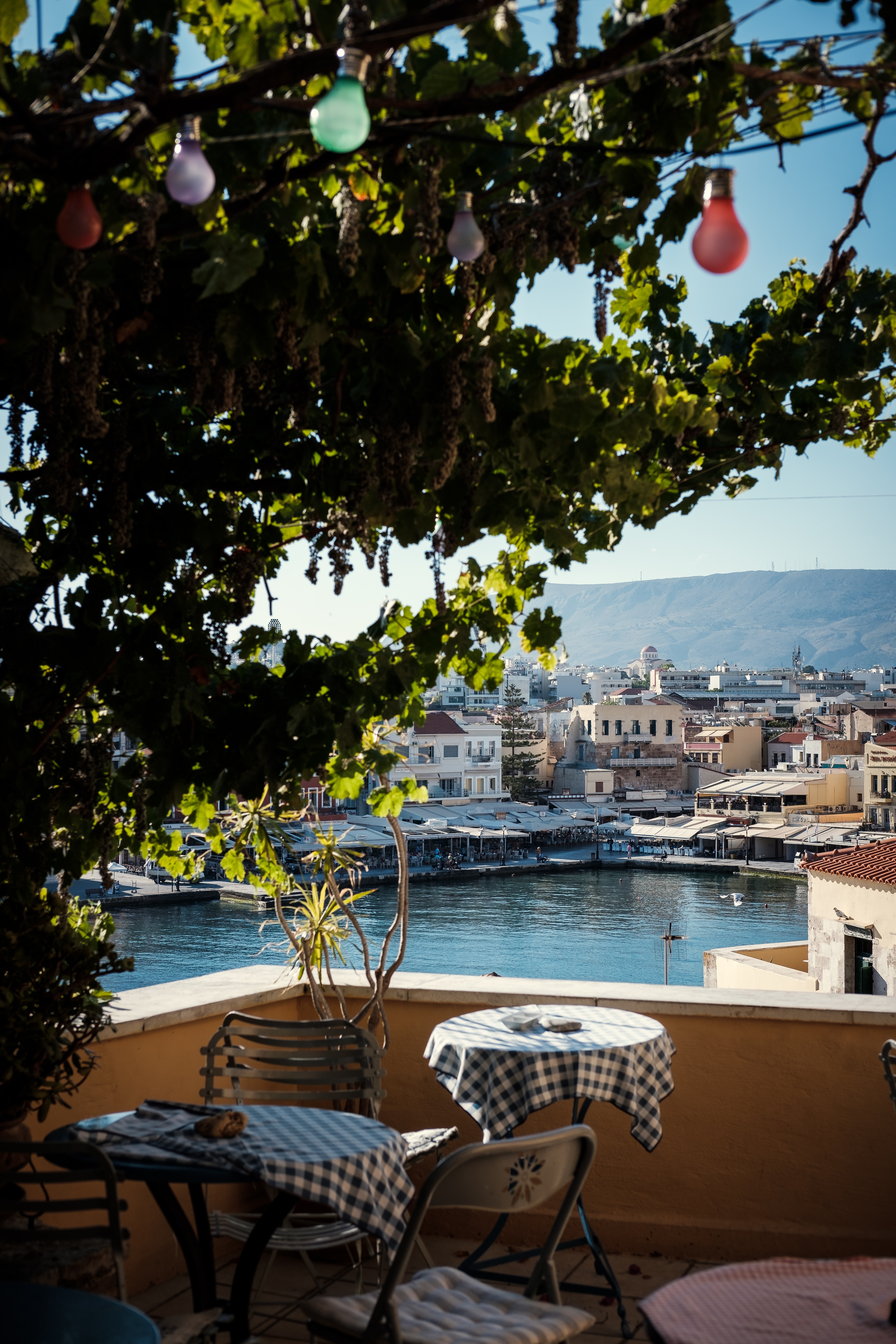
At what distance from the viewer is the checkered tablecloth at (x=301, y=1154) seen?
1.75 metres

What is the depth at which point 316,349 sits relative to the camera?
1.56 m

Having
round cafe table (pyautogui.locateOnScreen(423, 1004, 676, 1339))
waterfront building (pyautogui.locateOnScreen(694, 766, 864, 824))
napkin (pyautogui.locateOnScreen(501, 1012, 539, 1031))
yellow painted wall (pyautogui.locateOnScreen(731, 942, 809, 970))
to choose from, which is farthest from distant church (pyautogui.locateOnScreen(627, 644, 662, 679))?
round cafe table (pyautogui.locateOnScreen(423, 1004, 676, 1339))

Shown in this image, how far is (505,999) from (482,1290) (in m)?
1.35

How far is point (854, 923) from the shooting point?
15.6 metres

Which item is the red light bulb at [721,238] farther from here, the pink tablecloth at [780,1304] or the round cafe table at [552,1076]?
the round cafe table at [552,1076]

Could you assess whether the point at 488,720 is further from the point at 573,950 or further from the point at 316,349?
the point at 316,349

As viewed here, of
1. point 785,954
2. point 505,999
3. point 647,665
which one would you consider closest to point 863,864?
point 785,954

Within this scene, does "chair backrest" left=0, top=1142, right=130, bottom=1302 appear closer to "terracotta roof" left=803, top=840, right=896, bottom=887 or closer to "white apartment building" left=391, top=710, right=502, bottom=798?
"terracotta roof" left=803, top=840, right=896, bottom=887

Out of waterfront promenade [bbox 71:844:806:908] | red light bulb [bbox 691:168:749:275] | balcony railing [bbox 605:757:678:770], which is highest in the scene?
red light bulb [bbox 691:168:749:275]

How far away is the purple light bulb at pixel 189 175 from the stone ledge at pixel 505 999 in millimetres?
2175

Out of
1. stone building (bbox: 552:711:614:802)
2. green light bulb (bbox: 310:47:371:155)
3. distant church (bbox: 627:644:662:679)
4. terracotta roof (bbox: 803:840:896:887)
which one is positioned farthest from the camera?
distant church (bbox: 627:644:662:679)

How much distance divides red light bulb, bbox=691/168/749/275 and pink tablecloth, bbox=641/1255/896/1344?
3.68 ft

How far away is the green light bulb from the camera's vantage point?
1.00m

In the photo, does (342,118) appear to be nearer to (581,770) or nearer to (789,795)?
(789,795)
